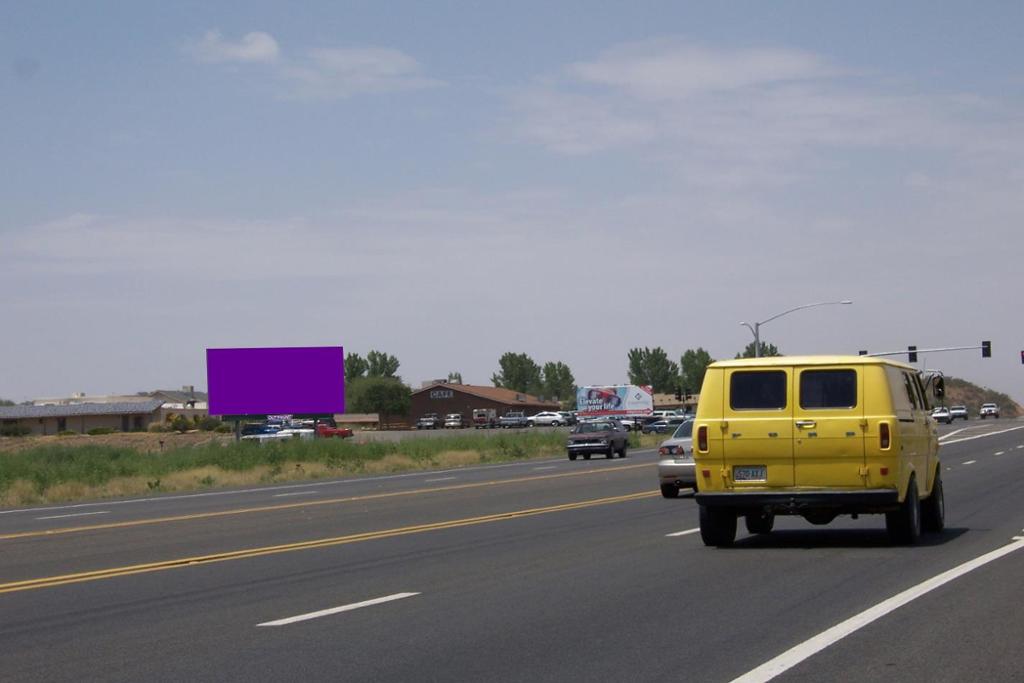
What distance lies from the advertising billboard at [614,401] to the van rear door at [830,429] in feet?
299

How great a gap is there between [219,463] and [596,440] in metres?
14.9

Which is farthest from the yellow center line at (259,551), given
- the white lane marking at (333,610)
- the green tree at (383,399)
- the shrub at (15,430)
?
the green tree at (383,399)

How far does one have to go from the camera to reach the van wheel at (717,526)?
16828mm

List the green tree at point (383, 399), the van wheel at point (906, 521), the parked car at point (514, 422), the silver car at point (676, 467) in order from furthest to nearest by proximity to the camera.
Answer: the green tree at point (383, 399) → the parked car at point (514, 422) → the silver car at point (676, 467) → the van wheel at point (906, 521)

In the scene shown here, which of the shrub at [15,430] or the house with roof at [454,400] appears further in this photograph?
the house with roof at [454,400]

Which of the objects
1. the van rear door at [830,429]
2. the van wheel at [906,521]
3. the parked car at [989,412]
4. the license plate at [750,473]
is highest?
the van rear door at [830,429]

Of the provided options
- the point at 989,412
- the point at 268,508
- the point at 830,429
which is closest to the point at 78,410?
the point at 989,412

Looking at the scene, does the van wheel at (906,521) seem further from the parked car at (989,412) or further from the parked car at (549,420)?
the parked car at (989,412)

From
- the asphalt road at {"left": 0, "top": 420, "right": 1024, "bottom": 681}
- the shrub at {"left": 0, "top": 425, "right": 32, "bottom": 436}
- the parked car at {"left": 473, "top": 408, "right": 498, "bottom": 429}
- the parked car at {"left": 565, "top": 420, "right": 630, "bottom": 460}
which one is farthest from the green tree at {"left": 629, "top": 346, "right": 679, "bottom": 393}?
the asphalt road at {"left": 0, "top": 420, "right": 1024, "bottom": 681}

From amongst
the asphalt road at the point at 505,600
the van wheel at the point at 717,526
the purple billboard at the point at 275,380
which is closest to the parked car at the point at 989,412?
the purple billboard at the point at 275,380

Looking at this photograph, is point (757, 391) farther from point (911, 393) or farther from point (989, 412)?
point (989, 412)

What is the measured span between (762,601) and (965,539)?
6.39 meters

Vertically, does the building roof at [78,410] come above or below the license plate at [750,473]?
above

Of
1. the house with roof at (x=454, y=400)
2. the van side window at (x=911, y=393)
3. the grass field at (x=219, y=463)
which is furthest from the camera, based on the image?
the house with roof at (x=454, y=400)
